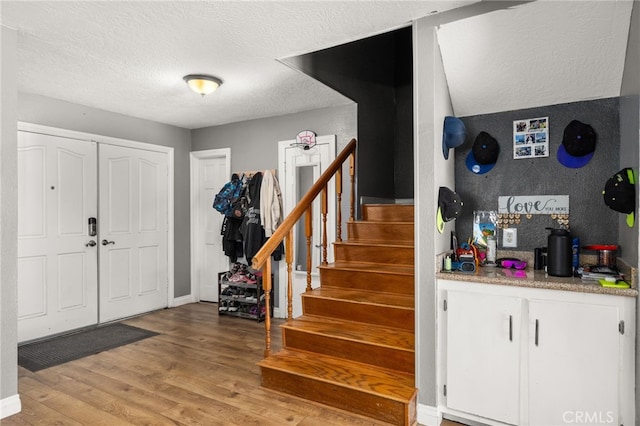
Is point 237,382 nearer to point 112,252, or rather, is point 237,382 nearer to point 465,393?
point 465,393

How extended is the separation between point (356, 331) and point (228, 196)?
2.64m

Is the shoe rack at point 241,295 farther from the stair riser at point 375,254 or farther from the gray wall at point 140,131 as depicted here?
the stair riser at point 375,254

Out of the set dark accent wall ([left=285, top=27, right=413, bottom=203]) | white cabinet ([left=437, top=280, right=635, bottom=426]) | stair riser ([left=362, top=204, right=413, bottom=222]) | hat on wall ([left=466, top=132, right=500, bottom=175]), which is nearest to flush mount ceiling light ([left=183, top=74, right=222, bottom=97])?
dark accent wall ([left=285, top=27, right=413, bottom=203])

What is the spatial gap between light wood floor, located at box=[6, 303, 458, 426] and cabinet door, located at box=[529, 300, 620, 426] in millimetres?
612

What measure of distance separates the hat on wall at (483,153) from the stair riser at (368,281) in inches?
37.1

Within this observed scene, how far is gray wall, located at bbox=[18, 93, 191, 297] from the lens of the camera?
3707mm

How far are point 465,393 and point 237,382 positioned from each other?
5.19 feet

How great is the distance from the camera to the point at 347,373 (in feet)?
7.96

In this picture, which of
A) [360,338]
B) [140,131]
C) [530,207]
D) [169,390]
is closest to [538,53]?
Result: [530,207]

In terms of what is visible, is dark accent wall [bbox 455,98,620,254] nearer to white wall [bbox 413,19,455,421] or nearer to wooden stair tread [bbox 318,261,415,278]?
wooden stair tread [bbox 318,261,415,278]

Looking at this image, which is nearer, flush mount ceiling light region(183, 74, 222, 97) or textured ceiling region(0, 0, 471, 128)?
textured ceiling region(0, 0, 471, 128)

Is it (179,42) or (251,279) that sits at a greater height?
(179,42)

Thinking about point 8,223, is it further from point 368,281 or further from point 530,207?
point 530,207

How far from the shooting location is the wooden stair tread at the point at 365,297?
267 centimetres
